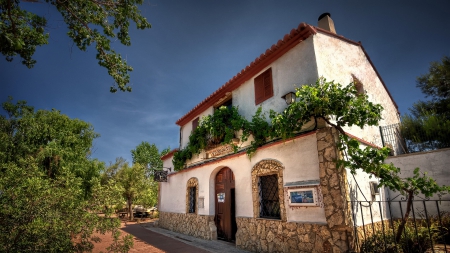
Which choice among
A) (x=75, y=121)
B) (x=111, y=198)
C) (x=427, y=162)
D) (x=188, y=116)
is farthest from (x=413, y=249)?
(x=75, y=121)

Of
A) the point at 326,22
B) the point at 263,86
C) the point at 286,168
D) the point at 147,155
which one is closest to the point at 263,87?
the point at 263,86

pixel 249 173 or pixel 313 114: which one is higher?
pixel 313 114

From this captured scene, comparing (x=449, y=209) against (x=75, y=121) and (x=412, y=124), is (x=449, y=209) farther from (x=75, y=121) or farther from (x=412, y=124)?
(x=75, y=121)

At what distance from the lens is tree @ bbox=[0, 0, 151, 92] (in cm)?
602

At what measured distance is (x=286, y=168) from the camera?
6688mm

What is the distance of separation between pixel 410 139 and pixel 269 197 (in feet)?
24.6

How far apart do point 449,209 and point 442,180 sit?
3.02 feet

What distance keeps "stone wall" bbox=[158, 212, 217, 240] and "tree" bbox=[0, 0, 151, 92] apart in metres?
6.87

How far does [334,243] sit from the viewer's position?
5230mm

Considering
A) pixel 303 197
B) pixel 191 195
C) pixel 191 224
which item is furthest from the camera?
pixel 191 195

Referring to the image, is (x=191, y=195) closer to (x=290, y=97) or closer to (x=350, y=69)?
(x=290, y=97)

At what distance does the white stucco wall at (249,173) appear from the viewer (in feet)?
19.9

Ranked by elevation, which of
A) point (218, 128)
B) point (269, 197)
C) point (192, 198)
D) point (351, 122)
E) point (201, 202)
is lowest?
point (201, 202)

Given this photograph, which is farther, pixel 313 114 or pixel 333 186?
pixel 313 114
